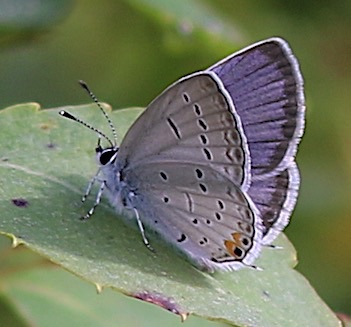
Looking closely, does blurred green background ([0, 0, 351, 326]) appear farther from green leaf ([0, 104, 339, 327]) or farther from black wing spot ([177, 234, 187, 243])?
black wing spot ([177, 234, 187, 243])

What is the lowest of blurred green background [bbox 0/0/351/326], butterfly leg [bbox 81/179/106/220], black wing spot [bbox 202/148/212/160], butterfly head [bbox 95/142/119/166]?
blurred green background [bbox 0/0/351/326]

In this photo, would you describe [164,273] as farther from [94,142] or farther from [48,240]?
[94,142]

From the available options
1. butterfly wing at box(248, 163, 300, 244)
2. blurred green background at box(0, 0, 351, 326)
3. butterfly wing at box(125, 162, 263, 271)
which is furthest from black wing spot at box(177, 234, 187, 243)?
blurred green background at box(0, 0, 351, 326)

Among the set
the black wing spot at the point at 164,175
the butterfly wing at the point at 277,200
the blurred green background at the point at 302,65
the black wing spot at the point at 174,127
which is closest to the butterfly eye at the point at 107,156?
the black wing spot at the point at 164,175

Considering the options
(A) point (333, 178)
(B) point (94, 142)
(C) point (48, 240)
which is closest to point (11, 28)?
(B) point (94, 142)

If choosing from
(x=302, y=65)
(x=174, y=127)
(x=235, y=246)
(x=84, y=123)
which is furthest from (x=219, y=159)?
(x=302, y=65)

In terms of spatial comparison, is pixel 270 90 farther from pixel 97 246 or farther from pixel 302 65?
pixel 302 65
